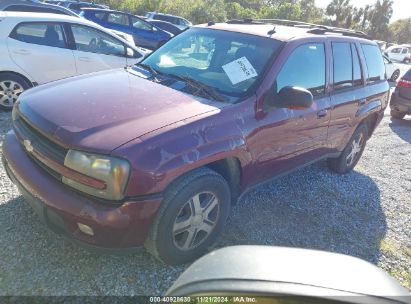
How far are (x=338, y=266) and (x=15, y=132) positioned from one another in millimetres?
2587

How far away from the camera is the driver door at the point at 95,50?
5907mm

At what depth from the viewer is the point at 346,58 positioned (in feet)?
13.6

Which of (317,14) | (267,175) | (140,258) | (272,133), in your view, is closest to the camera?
(140,258)

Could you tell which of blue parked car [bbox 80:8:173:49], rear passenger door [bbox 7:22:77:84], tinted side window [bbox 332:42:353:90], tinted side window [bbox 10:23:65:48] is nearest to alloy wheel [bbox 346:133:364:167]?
tinted side window [bbox 332:42:353:90]

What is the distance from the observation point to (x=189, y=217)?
8.62 ft

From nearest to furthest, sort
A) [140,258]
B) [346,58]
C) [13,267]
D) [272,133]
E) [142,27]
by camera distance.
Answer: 1. [13,267]
2. [140,258]
3. [272,133]
4. [346,58]
5. [142,27]

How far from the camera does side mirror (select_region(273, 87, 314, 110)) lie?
2.88 m

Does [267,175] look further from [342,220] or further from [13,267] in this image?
[13,267]

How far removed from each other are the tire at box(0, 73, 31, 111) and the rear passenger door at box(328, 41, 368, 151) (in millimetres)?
4535

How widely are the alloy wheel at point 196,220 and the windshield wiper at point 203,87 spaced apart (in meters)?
0.81

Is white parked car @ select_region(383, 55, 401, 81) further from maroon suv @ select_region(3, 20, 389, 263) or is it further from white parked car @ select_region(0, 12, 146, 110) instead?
white parked car @ select_region(0, 12, 146, 110)

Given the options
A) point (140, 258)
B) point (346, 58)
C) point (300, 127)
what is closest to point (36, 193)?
point (140, 258)

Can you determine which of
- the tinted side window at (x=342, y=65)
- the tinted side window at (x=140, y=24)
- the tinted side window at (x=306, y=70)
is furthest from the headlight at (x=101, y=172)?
the tinted side window at (x=140, y=24)

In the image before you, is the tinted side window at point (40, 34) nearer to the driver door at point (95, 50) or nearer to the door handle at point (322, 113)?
the driver door at point (95, 50)
